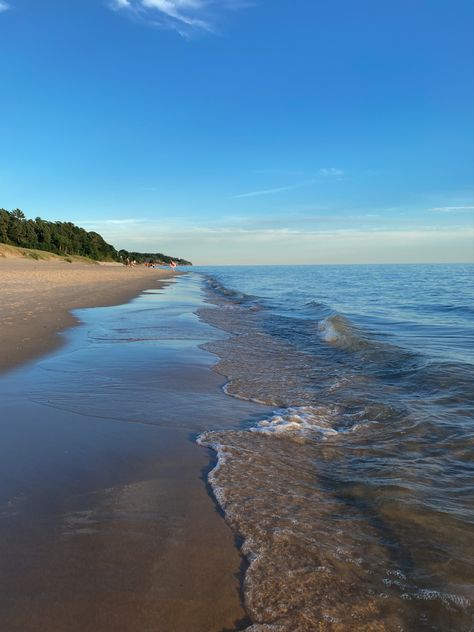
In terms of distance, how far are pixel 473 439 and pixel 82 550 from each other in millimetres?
4079

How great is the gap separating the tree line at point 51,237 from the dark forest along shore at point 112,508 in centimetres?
7234

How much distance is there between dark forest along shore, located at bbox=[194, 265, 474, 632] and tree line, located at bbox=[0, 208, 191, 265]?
7299 cm

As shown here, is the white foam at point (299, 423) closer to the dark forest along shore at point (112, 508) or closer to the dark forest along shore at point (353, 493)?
the dark forest along shore at point (353, 493)

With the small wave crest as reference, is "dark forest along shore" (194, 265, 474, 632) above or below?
above

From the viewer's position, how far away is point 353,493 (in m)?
3.65

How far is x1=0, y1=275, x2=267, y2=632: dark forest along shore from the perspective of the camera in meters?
2.24

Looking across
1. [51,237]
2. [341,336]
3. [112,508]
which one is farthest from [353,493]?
[51,237]

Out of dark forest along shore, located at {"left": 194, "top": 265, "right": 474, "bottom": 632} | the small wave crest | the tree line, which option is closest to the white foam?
dark forest along shore, located at {"left": 194, "top": 265, "right": 474, "bottom": 632}

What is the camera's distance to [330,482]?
3873 millimetres

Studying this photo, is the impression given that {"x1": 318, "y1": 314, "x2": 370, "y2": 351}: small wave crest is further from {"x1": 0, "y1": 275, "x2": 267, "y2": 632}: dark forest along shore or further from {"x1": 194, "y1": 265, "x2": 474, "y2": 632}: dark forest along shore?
{"x1": 0, "y1": 275, "x2": 267, "y2": 632}: dark forest along shore

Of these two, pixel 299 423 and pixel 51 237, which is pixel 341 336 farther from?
pixel 51 237

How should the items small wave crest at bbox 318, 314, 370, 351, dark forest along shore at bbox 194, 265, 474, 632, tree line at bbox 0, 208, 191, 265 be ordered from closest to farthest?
dark forest along shore at bbox 194, 265, 474, 632
small wave crest at bbox 318, 314, 370, 351
tree line at bbox 0, 208, 191, 265

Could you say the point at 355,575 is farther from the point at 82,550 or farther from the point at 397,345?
the point at 397,345

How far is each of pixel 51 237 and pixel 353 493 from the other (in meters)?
86.3
